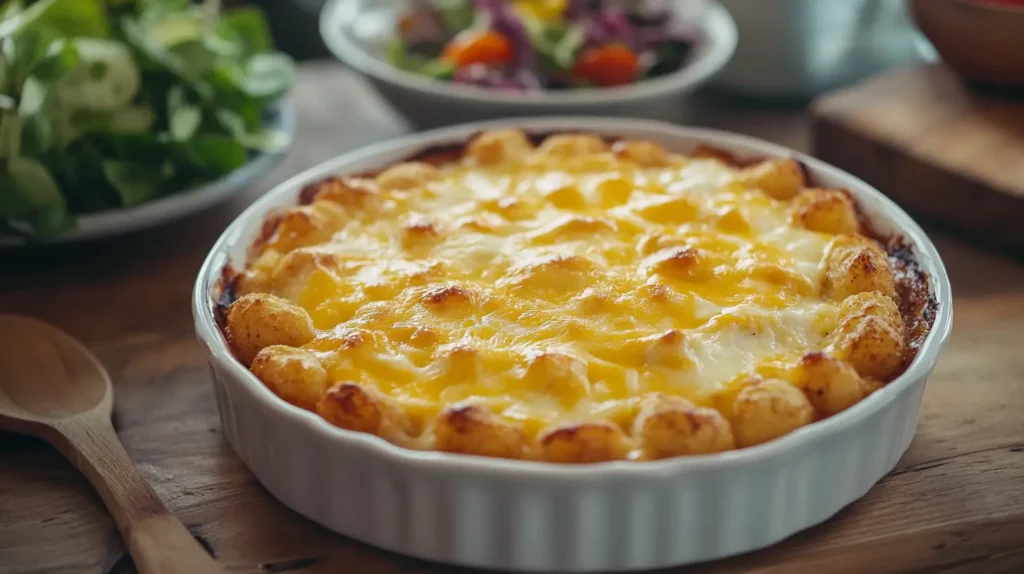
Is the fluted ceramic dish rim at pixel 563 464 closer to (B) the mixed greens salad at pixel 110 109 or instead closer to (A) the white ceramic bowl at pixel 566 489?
(A) the white ceramic bowl at pixel 566 489

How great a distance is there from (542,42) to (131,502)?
5.81 ft

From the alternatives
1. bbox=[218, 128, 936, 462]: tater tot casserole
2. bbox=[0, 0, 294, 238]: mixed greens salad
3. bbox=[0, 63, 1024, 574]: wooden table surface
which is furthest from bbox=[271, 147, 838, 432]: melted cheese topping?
bbox=[0, 0, 294, 238]: mixed greens salad

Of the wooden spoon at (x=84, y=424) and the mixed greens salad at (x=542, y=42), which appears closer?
the wooden spoon at (x=84, y=424)

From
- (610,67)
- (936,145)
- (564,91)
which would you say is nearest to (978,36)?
(936,145)

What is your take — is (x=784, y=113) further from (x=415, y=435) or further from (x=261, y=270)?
(x=415, y=435)

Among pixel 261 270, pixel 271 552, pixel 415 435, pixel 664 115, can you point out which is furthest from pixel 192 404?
pixel 664 115

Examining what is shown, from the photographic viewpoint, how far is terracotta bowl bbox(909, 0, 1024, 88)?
2.61 meters

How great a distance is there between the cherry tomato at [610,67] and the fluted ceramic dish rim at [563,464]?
613 millimetres

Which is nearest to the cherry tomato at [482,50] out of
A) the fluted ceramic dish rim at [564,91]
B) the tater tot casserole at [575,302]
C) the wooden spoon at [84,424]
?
the fluted ceramic dish rim at [564,91]

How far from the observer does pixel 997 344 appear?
2061 millimetres

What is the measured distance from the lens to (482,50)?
9.34ft

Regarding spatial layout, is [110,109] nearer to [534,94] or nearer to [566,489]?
[534,94]

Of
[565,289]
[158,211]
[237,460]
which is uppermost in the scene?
[565,289]

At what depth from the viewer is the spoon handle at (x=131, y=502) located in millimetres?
1479
